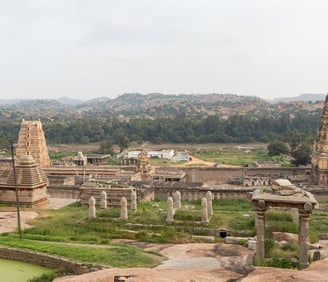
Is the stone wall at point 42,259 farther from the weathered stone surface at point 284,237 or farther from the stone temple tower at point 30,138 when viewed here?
the stone temple tower at point 30,138

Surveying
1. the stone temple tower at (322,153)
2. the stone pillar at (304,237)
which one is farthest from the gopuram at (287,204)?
the stone temple tower at (322,153)

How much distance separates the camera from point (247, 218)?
73.8 feet

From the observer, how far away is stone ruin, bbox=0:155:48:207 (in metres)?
26.9

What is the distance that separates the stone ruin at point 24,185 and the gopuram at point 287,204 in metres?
15.6

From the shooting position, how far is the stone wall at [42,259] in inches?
608

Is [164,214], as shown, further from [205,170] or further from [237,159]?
[237,159]

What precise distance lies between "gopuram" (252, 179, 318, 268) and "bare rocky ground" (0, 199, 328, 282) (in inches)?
36.5

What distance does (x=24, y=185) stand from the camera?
88.4 feet

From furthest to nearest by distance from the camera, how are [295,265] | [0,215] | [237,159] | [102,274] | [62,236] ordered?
[237,159] < [0,215] < [62,236] < [295,265] < [102,274]

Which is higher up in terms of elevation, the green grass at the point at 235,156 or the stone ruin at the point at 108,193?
the stone ruin at the point at 108,193

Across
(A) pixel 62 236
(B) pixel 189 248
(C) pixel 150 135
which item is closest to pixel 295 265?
(B) pixel 189 248

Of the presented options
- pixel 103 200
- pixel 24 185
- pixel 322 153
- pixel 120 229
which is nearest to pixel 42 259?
pixel 120 229

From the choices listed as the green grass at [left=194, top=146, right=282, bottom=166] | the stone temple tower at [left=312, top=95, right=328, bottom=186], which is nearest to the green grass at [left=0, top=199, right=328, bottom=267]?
the stone temple tower at [left=312, top=95, right=328, bottom=186]

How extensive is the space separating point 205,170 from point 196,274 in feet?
147
